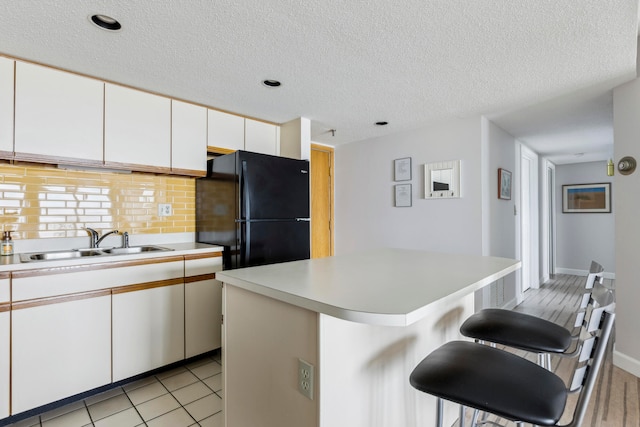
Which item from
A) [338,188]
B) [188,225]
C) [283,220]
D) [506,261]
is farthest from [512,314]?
[338,188]

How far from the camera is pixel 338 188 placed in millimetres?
4539

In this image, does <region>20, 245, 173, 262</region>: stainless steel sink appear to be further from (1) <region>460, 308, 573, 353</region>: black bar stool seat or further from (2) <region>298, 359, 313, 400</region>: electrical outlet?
(1) <region>460, 308, 573, 353</region>: black bar stool seat

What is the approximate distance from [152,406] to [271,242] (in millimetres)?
1358

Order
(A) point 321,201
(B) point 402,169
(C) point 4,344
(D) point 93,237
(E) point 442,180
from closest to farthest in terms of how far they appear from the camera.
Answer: (C) point 4,344 → (D) point 93,237 → (E) point 442,180 → (B) point 402,169 → (A) point 321,201

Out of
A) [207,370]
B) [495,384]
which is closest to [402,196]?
[207,370]

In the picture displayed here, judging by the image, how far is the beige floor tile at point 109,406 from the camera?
1.82 m

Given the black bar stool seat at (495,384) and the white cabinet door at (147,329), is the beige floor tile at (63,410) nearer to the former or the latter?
the white cabinet door at (147,329)

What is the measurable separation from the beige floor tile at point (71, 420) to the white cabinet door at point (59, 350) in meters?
0.12

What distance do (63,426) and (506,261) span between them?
8.68ft

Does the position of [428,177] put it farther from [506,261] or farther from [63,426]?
[63,426]

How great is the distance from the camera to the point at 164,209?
2770 millimetres

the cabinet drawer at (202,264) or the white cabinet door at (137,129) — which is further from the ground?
the white cabinet door at (137,129)

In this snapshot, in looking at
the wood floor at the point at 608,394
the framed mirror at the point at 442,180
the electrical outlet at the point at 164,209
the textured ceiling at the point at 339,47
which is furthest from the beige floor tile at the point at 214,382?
the framed mirror at the point at 442,180

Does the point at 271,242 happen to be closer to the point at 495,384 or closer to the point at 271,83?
the point at 271,83
